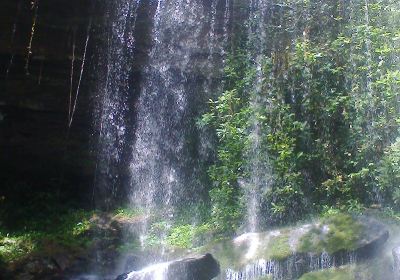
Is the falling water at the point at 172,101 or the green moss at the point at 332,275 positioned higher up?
the falling water at the point at 172,101

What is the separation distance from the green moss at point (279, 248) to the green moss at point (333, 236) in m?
0.18

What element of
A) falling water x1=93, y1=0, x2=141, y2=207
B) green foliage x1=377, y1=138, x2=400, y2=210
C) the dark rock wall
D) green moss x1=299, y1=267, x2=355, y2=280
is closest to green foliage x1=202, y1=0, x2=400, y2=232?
green foliage x1=377, y1=138, x2=400, y2=210

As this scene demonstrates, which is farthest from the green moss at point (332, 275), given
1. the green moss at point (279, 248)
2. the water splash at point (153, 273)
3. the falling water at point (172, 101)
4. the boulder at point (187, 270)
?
the falling water at point (172, 101)

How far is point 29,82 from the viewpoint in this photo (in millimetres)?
10461

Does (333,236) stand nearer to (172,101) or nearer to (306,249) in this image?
(306,249)

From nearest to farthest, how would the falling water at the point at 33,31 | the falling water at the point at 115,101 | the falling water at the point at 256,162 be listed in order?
the falling water at the point at 256,162 < the falling water at the point at 33,31 < the falling water at the point at 115,101

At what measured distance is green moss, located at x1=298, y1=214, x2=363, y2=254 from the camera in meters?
6.37

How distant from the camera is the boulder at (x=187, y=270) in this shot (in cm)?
655

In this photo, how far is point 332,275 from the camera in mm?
6207

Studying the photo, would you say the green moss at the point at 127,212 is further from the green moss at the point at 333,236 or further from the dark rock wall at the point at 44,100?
the green moss at the point at 333,236

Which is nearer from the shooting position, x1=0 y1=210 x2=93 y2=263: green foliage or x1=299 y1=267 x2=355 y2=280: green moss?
x1=299 y1=267 x2=355 y2=280: green moss

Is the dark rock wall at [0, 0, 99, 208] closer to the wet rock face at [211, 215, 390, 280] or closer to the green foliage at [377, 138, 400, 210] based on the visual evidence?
the wet rock face at [211, 215, 390, 280]

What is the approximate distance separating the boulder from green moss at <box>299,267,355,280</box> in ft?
3.86

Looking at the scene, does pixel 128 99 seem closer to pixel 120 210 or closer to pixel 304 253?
pixel 120 210
